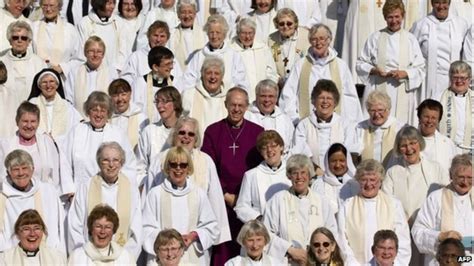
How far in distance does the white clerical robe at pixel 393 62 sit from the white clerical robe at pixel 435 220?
10.1 feet

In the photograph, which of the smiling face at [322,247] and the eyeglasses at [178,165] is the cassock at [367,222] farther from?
the eyeglasses at [178,165]

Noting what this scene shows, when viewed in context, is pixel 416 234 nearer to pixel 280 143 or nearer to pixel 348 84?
pixel 280 143

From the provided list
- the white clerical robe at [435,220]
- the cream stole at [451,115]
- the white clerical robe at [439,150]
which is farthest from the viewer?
the cream stole at [451,115]

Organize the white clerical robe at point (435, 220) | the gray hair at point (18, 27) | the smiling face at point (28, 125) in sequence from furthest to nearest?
the gray hair at point (18, 27) < the smiling face at point (28, 125) < the white clerical robe at point (435, 220)

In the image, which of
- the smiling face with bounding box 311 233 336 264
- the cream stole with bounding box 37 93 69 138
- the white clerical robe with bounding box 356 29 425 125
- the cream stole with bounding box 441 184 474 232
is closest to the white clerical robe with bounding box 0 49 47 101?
the cream stole with bounding box 37 93 69 138

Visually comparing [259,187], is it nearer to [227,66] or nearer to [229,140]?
[229,140]

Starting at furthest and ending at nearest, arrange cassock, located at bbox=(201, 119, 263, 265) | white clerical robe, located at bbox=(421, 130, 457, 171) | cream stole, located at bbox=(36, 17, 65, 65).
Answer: cream stole, located at bbox=(36, 17, 65, 65) < white clerical robe, located at bbox=(421, 130, 457, 171) < cassock, located at bbox=(201, 119, 263, 265)

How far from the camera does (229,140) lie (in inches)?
663

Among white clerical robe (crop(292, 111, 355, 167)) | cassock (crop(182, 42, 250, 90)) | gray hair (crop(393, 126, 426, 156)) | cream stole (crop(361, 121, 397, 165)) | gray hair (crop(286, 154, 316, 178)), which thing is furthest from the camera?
cassock (crop(182, 42, 250, 90))

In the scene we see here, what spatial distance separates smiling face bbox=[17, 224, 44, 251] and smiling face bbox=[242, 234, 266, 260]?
73.2 inches

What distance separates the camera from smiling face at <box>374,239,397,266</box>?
49.8ft

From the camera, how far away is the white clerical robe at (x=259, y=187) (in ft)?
53.4

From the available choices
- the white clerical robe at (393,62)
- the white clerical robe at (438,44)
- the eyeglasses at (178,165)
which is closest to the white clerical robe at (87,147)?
the eyeglasses at (178,165)

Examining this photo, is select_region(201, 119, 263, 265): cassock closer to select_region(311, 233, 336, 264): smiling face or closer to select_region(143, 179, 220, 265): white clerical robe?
select_region(143, 179, 220, 265): white clerical robe
